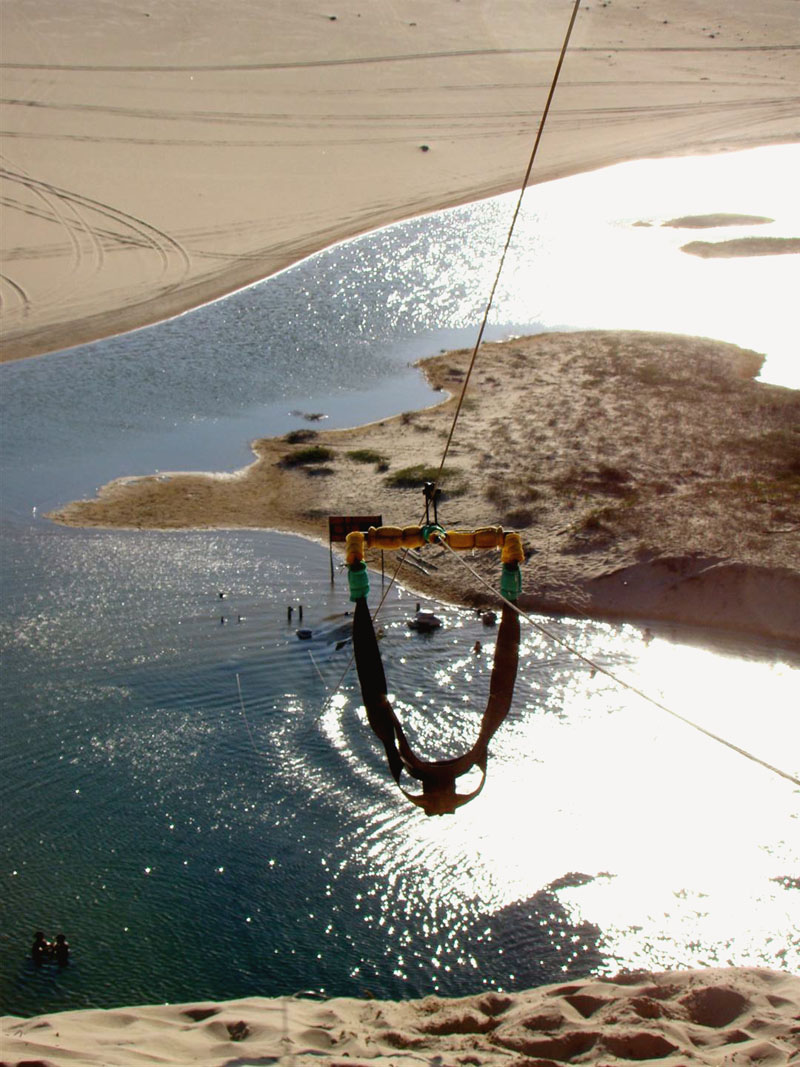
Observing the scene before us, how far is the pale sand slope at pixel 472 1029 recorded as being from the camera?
Result: 8.95 meters

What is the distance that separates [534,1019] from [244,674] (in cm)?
816

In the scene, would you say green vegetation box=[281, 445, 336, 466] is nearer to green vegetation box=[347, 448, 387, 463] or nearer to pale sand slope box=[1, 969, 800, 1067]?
green vegetation box=[347, 448, 387, 463]

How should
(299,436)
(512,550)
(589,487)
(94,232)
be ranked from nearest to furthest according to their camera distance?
(512,550) → (589,487) → (299,436) → (94,232)

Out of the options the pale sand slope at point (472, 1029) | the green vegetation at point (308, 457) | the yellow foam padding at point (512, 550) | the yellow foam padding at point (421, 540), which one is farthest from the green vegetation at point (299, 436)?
the yellow foam padding at point (512, 550)

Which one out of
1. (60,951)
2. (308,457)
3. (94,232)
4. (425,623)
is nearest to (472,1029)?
(60,951)

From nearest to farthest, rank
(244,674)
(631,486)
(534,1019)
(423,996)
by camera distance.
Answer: (534,1019) → (423,996) → (244,674) → (631,486)

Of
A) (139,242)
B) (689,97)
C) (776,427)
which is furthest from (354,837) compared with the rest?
(689,97)

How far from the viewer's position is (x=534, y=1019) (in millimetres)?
9727

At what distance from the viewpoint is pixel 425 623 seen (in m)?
18.3

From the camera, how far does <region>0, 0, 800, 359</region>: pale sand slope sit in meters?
37.4

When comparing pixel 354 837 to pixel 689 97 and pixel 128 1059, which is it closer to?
pixel 128 1059

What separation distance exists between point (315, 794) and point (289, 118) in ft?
134

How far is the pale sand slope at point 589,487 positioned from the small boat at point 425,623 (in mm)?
1236

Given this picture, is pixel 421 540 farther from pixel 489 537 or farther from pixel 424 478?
pixel 424 478
